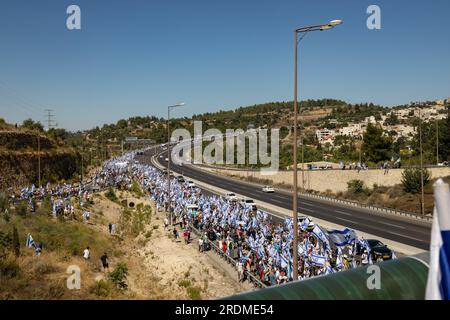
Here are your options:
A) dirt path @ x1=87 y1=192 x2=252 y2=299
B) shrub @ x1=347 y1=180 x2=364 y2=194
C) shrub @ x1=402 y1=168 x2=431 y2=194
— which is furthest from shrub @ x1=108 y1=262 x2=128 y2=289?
shrub @ x1=347 y1=180 x2=364 y2=194

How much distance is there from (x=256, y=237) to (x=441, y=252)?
1772cm

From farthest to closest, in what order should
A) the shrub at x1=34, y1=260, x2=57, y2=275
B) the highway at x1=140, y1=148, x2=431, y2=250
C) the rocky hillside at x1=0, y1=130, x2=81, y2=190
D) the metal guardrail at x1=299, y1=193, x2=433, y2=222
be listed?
the rocky hillside at x1=0, y1=130, x2=81, y2=190
the metal guardrail at x1=299, y1=193, x2=433, y2=222
the highway at x1=140, y1=148, x2=431, y2=250
the shrub at x1=34, y1=260, x2=57, y2=275

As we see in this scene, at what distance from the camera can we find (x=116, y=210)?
40.9 meters

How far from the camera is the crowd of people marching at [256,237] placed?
17.3 metres

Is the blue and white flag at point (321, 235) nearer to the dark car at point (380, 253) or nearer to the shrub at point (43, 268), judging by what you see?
the dark car at point (380, 253)

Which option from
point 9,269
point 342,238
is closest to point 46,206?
point 9,269

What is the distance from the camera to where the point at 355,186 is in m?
52.7

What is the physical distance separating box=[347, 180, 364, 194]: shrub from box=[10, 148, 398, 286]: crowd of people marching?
889 inches

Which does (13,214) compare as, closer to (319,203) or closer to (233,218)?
(233,218)

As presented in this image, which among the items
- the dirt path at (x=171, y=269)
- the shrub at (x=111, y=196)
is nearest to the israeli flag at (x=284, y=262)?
the dirt path at (x=171, y=269)

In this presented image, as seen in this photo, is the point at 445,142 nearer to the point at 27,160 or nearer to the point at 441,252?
the point at 27,160

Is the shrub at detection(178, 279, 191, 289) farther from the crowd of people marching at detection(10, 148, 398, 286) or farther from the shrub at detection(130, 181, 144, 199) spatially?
the shrub at detection(130, 181, 144, 199)

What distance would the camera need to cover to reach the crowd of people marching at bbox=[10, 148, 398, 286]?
1730cm
